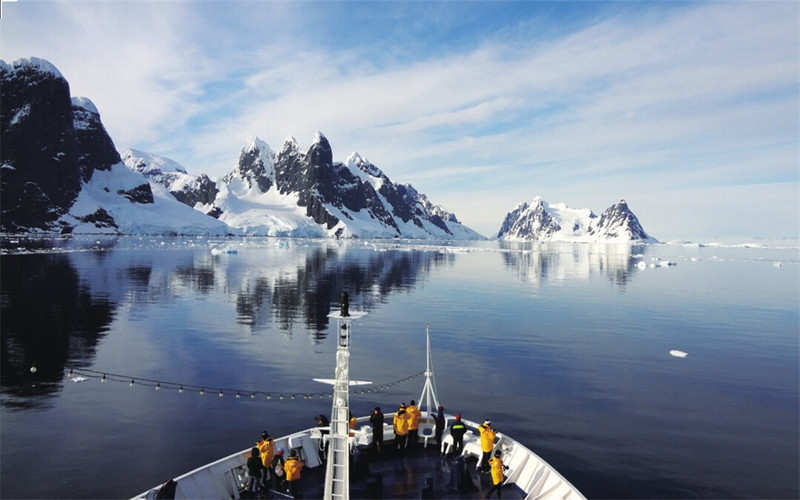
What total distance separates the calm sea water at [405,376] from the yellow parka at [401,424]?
20.5 feet

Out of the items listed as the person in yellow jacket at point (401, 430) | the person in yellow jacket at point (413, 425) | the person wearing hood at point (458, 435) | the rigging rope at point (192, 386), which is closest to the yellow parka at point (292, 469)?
the person in yellow jacket at point (401, 430)

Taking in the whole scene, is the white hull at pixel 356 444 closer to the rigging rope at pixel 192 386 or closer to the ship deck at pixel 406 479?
the ship deck at pixel 406 479

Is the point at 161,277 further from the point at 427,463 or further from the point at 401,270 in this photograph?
the point at 427,463

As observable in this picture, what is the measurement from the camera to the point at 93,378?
2820 cm

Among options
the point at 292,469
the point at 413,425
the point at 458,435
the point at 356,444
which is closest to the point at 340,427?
the point at 292,469

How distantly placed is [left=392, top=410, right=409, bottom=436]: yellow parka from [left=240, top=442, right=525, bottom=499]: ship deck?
2.73ft

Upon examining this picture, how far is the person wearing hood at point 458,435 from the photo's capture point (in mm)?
17797

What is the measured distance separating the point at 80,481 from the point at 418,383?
681 inches

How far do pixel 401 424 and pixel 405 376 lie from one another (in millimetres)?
12461

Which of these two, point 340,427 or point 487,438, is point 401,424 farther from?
point 340,427

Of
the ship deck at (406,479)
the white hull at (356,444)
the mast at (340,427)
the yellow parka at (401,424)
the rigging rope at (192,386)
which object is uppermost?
the mast at (340,427)

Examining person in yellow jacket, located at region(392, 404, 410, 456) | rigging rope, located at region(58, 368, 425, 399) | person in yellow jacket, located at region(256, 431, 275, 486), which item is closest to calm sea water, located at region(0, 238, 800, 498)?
rigging rope, located at region(58, 368, 425, 399)

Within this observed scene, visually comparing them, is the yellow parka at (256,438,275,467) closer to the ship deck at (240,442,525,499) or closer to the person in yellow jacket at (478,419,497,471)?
the ship deck at (240,442,525,499)

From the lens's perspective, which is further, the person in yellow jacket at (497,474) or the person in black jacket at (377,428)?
the person in black jacket at (377,428)
